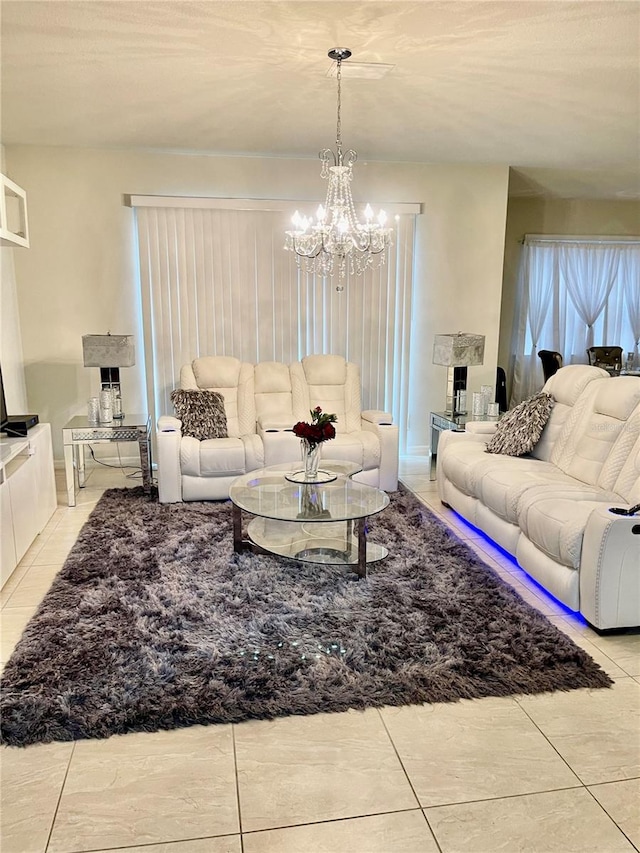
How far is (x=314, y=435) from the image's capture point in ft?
11.5

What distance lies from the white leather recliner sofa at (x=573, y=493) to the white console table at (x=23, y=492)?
263 cm

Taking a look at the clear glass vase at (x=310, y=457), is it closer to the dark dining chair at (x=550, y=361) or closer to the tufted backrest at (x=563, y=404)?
the tufted backrest at (x=563, y=404)

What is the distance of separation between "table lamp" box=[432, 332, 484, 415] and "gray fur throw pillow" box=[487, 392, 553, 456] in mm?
959

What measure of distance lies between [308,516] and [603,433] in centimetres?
189

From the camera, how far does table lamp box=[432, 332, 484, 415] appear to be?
5219 millimetres

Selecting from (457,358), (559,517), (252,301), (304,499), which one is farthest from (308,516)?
(252,301)

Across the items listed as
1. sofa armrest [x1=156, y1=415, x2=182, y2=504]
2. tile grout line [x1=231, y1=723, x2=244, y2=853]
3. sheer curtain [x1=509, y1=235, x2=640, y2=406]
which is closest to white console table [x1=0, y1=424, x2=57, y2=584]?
sofa armrest [x1=156, y1=415, x2=182, y2=504]

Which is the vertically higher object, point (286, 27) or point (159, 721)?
point (286, 27)

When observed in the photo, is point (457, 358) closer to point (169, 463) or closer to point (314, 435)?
point (314, 435)

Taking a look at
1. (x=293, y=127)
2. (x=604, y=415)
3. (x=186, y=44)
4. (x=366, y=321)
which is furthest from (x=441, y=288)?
(x=186, y=44)

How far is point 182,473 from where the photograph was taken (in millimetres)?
4605

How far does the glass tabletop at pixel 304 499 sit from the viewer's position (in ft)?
10.5

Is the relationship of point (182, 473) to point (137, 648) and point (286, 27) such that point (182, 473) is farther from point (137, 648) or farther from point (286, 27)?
point (286, 27)

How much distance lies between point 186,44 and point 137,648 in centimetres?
286
